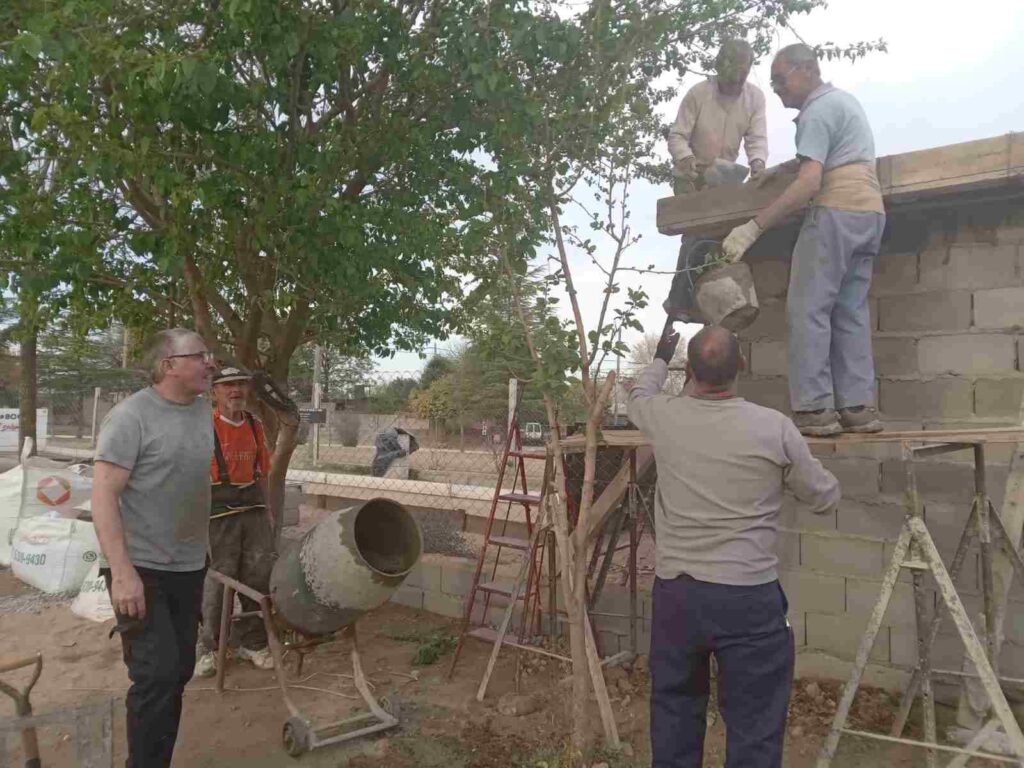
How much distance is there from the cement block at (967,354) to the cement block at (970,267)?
28 cm

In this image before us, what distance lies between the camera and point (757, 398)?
468 cm

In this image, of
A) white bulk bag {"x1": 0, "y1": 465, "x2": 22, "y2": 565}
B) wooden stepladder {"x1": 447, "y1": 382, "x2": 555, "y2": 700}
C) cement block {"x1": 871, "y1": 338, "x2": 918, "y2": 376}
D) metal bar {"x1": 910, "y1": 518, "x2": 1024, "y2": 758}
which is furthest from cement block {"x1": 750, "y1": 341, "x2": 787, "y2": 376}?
white bulk bag {"x1": 0, "y1": 465, "x2": 22, "y2": 565}

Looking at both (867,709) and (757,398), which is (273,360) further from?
(867,709)

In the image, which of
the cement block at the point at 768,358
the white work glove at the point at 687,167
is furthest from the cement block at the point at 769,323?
the white work glove at the point at 687,167

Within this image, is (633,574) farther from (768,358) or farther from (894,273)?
(894,273)

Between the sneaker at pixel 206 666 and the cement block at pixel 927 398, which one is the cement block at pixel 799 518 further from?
the sneaker at pixel 206 666

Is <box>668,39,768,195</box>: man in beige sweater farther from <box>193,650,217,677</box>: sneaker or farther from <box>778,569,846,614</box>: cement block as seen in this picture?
<box>193,650,217,677</box>: sneaker

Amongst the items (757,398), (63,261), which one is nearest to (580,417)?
(757,398)

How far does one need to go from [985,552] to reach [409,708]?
3.00 metres

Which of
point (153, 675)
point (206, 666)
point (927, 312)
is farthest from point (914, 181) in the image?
point (206, 666)

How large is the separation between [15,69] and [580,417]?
3.58 m

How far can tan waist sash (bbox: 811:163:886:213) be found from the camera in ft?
11.5

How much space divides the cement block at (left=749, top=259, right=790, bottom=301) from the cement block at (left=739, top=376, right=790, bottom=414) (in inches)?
19.5

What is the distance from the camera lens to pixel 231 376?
14.9 ft
